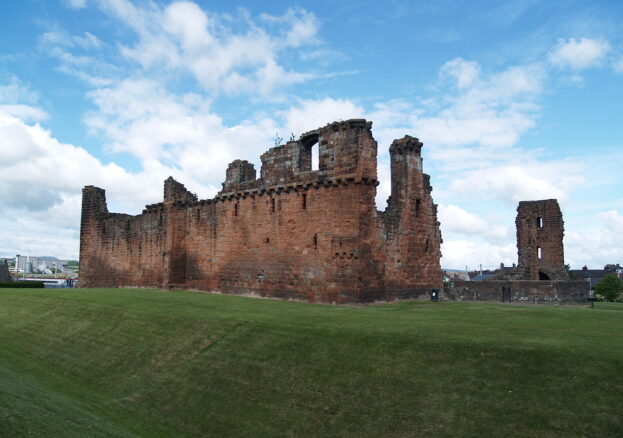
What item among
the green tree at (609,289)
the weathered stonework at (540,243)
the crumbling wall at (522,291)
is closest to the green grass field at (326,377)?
the crumbling wall at (522,291)

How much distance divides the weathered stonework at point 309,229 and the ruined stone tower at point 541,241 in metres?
17.3

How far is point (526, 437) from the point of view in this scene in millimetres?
7859

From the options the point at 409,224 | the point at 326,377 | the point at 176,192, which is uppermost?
the point at 176,192

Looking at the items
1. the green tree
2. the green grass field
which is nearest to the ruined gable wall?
the green grass field

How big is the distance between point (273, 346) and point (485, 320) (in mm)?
6402

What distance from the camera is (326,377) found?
1079 cm

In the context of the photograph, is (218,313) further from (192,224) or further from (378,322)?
(192,224)

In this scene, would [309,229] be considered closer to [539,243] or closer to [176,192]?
[176,192]

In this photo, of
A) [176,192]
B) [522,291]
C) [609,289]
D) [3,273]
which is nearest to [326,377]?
[176,192]

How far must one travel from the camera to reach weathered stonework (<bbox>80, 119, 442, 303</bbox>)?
20.9 meters

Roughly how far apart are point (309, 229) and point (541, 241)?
2537 cm

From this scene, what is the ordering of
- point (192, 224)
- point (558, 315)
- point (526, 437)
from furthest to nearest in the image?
point (192, 224)
point (558, 315)
point (526, 437)

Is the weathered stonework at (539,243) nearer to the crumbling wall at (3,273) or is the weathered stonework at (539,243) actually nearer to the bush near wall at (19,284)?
the bush near wall at (19,284)

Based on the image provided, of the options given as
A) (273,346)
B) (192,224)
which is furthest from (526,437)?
(192,224)
